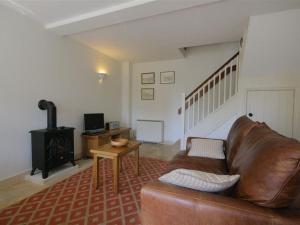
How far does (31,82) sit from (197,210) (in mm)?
2987

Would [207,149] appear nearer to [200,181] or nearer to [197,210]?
[200,181]

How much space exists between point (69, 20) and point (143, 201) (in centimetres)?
284

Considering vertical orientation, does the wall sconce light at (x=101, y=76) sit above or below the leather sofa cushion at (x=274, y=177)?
above

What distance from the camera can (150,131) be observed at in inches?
196

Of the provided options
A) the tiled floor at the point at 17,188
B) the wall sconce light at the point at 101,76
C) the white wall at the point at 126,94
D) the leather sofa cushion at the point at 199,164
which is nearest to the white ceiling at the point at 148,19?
the wall sconce light at the point at 101,76

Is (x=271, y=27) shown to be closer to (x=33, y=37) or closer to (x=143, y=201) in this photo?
(x=143, y=201)

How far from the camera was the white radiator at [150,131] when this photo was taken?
193 inches

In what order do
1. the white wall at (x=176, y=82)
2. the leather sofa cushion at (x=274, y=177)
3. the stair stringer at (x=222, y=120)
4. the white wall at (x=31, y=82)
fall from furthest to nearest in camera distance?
the white wall at (x=176, y=82) → the stair stringer at (x=222, y=120) → the white wall at (x=31, y=82) → the leather sofa cushion at (x=274, y=177)

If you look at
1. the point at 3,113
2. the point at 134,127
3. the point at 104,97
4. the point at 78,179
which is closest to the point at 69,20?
the point at 3,113

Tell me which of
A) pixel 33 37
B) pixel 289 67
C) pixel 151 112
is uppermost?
pixel 33 37

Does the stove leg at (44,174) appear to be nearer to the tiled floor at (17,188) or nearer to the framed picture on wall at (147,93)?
the tiled floor at (17,188)

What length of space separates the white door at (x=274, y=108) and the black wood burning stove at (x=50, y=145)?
3.40 metres

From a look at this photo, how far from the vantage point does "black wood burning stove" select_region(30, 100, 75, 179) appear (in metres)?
2.58

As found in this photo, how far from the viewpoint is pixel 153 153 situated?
13.1ft
